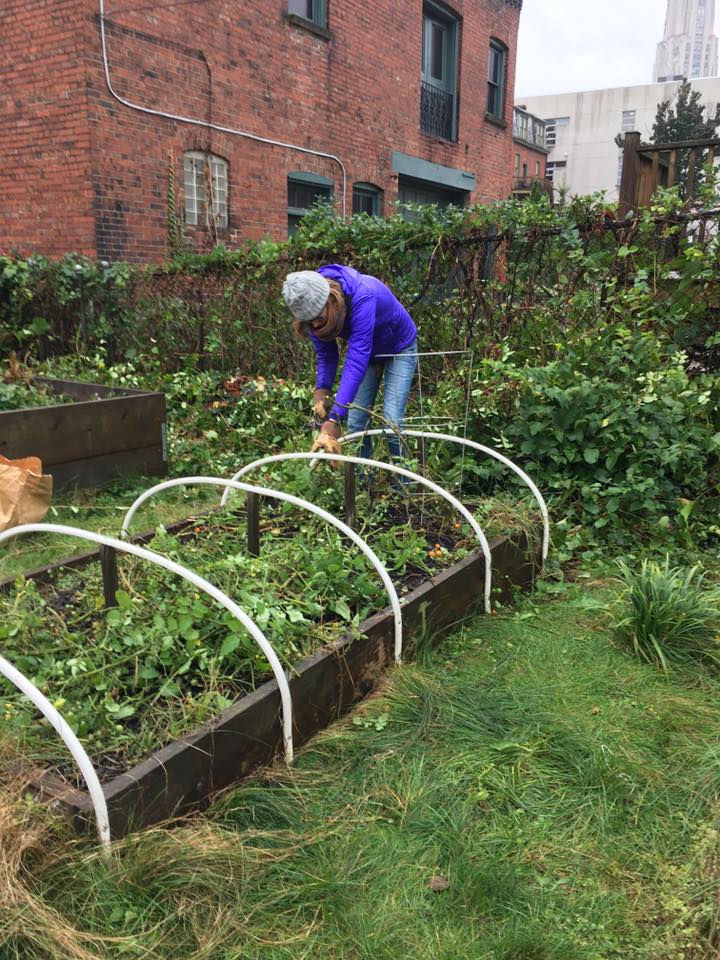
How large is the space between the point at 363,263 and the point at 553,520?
3136 mm

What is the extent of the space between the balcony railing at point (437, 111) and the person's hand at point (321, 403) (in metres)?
12.5

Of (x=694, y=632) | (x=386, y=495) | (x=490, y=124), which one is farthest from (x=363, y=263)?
(x=490, y=124)

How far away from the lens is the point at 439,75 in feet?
50.5

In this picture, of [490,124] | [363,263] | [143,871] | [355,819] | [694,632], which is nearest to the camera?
[143,871]

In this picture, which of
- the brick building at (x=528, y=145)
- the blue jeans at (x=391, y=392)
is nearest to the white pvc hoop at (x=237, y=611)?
the blue jeans at (x=391, y=392)

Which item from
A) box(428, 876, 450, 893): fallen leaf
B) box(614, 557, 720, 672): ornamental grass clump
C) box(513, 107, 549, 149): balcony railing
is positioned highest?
box(513, 107, 549, 149): balcony railing

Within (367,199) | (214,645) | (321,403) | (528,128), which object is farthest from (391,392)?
(528,128)

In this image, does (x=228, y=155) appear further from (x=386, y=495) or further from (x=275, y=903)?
(x=275, y=903)

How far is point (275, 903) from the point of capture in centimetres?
190

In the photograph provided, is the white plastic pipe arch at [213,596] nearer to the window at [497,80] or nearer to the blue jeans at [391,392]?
the blue jeans at [391,392]

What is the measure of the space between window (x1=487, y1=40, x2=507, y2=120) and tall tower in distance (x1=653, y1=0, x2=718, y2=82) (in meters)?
122

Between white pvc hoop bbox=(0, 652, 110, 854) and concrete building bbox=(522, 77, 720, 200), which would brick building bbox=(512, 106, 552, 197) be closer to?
concrete building bbox=(522, 77, 720, 200)

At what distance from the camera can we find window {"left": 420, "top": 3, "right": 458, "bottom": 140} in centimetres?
1486

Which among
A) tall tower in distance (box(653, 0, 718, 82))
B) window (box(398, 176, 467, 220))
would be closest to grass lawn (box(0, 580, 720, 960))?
window (box(398, 176, 467, 220))
